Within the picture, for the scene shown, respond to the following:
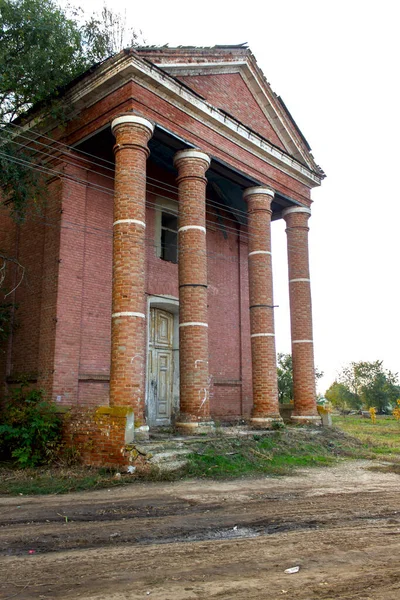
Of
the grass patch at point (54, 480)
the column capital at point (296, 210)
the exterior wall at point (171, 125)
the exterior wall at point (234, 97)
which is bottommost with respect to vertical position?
the grass patch at point (54, 480)

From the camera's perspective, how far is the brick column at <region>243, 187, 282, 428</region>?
496 inches

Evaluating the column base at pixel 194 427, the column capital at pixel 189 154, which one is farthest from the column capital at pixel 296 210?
the column base at pixel 194 427

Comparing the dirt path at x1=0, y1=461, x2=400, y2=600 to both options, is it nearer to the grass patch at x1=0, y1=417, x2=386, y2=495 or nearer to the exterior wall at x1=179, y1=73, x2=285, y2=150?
the grass patch at x1=0, y1=417, x2=386, y2=495

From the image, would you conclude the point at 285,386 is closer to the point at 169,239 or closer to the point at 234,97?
the point at 169,239

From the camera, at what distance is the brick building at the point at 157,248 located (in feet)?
32.3

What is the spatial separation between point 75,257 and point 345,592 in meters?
9.79

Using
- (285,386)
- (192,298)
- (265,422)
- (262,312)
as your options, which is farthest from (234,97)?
(285,386)

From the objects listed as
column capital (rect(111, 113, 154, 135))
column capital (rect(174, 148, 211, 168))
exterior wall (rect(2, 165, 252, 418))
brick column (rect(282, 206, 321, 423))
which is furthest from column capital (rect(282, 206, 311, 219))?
column capital (rect(111, 113, 154, 135))

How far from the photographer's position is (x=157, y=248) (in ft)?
45.7

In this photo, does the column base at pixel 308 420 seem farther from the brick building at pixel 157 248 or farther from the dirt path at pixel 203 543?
the dirt path at pixel 203 543

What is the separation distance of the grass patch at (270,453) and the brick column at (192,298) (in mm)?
1208

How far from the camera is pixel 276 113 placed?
575 inches

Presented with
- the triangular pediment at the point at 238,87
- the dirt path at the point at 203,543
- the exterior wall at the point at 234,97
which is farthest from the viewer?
the exterior wall at the point at 234,97

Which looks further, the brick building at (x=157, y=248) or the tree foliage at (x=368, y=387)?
the tree foliage at (x=368, y=387)
